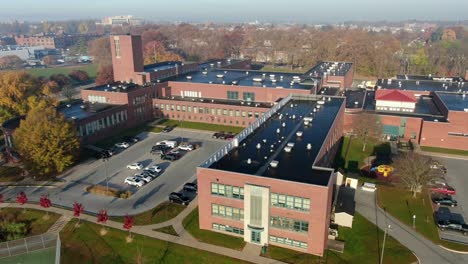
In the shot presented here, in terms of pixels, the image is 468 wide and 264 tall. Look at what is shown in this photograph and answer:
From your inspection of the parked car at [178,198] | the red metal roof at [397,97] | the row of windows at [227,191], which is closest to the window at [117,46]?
the parked car at [178,198]

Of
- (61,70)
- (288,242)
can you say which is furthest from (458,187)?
(61,70)

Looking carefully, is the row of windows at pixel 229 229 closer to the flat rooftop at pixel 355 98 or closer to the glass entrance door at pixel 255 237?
the glass entrance door at pixel 255 237

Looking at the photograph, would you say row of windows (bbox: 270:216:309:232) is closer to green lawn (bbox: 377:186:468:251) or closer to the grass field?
green lawn (bbox: 377:186:468:251)

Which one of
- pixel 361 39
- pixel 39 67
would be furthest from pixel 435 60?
pixel 39 67

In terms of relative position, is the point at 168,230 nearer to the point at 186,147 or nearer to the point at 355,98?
the point at 186,147

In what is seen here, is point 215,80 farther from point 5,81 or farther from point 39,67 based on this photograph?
point 39,67

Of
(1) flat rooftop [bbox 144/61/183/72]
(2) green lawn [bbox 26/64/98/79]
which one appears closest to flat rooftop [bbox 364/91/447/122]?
(1) flat rooftop [bbox 144/61/183/72]
